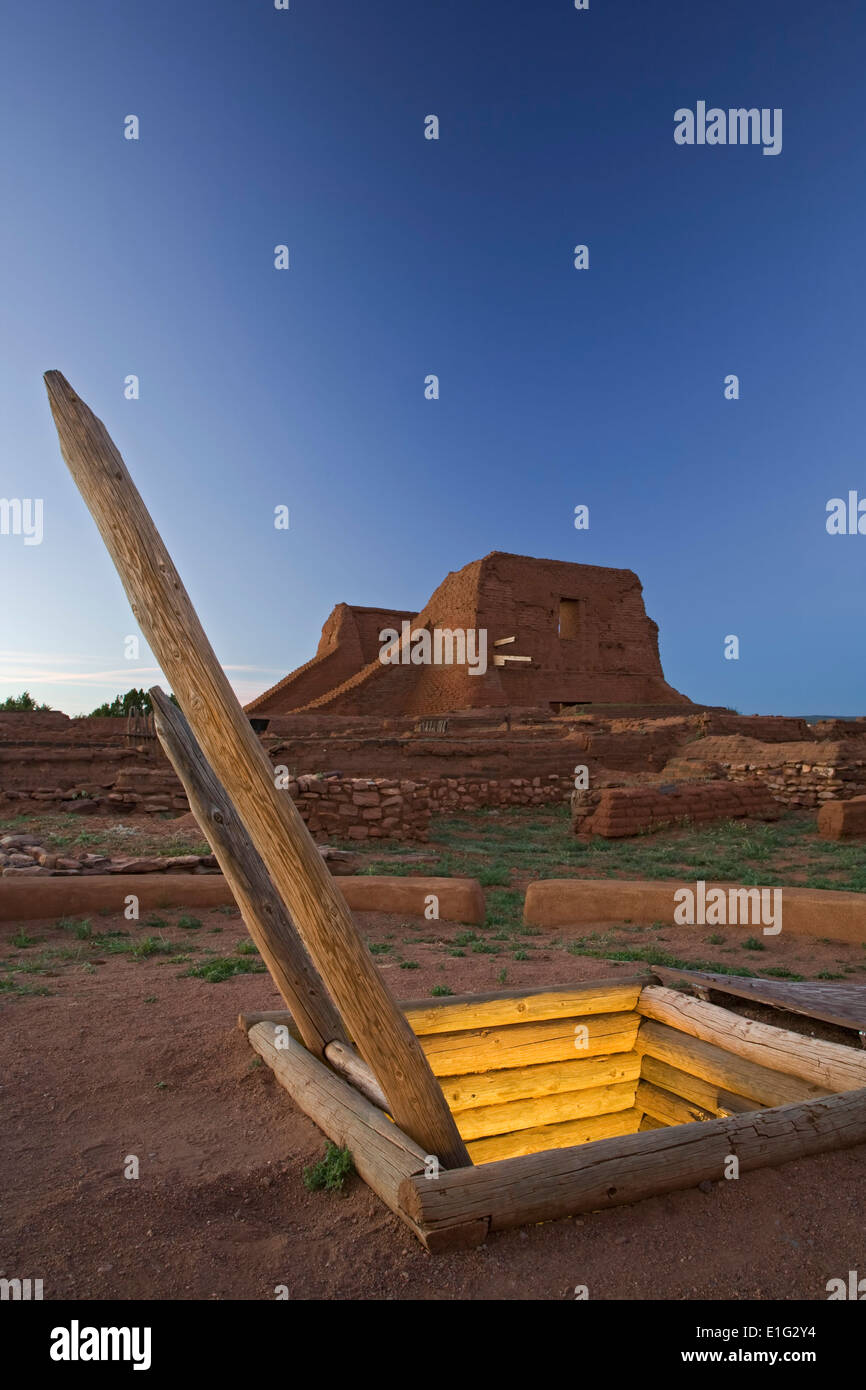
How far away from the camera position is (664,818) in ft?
38.0

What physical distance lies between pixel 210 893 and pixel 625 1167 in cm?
532

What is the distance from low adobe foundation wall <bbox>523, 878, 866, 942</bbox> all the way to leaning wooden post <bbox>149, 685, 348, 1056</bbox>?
3766 mm

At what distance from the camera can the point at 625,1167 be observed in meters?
2.16

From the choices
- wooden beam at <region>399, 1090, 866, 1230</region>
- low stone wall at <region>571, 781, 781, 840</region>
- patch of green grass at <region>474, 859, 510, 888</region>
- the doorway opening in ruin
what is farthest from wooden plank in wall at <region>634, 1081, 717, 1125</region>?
the doorway opening in ruin

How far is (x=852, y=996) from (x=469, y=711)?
2105 centimetres

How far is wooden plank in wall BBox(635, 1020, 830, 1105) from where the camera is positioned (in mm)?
3098

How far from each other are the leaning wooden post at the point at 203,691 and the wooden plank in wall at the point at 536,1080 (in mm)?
1773

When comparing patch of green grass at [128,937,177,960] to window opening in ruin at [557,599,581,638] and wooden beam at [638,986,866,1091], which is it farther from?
window opening in ruin at [557,599,581,638]

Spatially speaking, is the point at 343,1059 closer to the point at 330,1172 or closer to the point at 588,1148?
the point at 330,1172

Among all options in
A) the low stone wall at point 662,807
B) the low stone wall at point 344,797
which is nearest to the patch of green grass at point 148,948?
the low stone wall at point 344,797

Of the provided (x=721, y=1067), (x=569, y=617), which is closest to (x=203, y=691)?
(x=721, y=1067)

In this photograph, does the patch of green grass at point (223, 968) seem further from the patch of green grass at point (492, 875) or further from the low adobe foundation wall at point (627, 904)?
the patch of green grass at point (492, 875)

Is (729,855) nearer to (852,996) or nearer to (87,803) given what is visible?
(852,996)

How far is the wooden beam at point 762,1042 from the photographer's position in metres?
2.96
